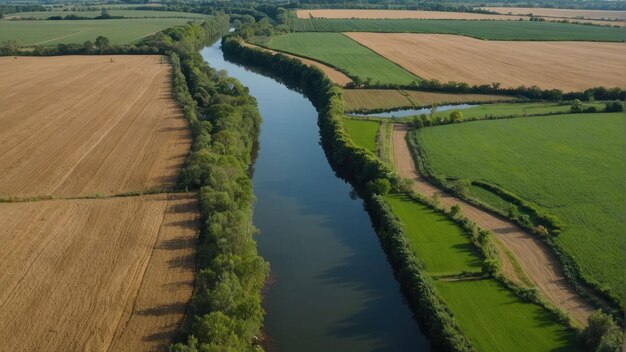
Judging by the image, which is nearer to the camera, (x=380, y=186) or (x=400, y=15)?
(x=380, y=186)

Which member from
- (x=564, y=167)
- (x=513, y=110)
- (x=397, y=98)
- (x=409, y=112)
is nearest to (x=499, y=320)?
(x=564, y=167)

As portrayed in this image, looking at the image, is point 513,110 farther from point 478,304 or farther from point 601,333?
point 601,333

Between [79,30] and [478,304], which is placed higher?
[79,30]

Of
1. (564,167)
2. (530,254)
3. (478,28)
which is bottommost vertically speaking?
(530,254)

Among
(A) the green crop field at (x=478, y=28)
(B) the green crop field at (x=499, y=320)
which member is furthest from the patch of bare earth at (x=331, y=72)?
(B) the green crop field at (x=499, y=320)

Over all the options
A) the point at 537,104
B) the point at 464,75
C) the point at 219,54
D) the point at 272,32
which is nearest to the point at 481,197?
the point at 537,104
